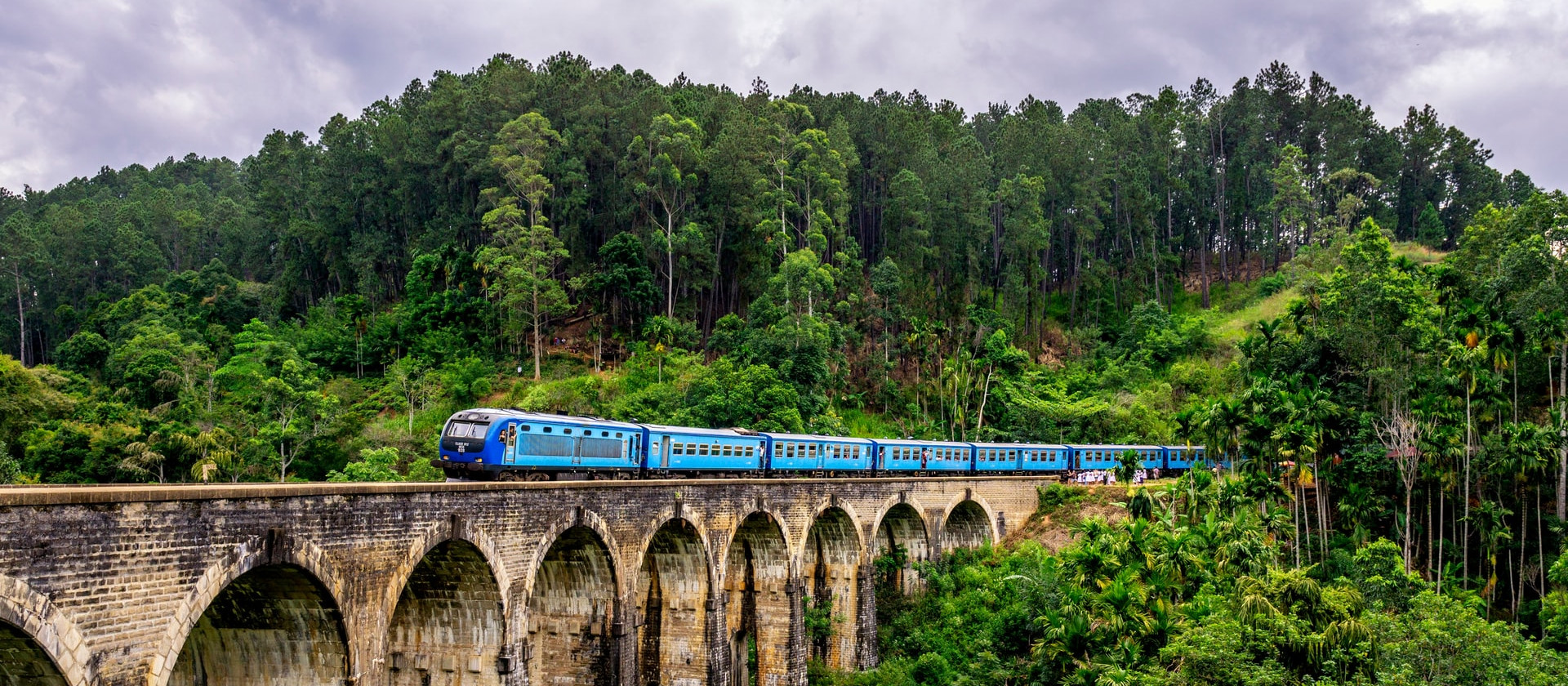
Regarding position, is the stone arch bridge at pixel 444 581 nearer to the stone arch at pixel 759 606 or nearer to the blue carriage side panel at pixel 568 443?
the stone arch at pixel 759 606

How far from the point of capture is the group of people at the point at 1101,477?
47800 mm

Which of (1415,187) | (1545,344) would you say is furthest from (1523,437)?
(1415,187)

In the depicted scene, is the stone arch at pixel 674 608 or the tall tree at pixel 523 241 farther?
the tall tree at pixel 523 241

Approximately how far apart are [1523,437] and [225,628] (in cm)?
3636

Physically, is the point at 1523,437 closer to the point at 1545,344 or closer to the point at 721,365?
the point at 1545,344

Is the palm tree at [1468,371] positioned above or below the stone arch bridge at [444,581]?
above

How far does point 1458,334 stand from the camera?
36156 millimetres

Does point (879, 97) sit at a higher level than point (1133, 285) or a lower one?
higher

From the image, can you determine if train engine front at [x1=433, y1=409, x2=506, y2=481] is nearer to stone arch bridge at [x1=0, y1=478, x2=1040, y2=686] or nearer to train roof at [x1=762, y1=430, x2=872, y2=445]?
stone arch bridge at [x1=0, y1=478, x2=1040, y2=686]

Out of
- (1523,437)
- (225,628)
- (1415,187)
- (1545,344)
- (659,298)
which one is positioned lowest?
(225,628)

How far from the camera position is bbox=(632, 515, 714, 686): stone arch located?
28.3 meters

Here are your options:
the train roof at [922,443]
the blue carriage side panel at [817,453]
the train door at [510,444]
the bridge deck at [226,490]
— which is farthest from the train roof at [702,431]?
the train roof at [922,443]

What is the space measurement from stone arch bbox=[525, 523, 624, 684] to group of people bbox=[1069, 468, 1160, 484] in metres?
29.2

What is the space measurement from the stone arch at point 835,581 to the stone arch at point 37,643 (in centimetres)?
2598
